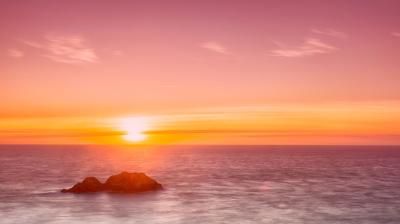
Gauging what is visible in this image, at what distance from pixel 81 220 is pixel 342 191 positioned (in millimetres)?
54180

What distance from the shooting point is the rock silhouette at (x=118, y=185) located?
83.5 meters

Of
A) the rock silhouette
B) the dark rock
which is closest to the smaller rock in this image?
the rock silhouette

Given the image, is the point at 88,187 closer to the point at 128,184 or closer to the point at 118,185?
the point at 118,185

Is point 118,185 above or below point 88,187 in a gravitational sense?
above

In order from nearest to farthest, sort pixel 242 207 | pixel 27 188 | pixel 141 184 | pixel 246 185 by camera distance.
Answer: pixel 242 207 → pixel 141 184 → pixel 27 188 → pixel 246 185

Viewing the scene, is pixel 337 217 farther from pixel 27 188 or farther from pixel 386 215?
pixel 27 188

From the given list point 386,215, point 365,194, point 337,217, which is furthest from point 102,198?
point 365,194

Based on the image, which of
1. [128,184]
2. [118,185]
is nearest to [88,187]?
[118,185]

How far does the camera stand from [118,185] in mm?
85500

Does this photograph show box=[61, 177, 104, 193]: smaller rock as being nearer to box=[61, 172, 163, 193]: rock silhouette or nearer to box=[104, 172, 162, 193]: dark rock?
box=[61, 172, 163, 193]: rock silhouette

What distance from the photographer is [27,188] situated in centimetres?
9288

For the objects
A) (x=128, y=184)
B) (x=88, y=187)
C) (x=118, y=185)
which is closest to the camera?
(x=88, y=187)

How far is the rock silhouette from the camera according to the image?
83500 millimetres

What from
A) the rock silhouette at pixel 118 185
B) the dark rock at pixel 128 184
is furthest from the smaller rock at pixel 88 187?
the dark rock at pixel 128 184
